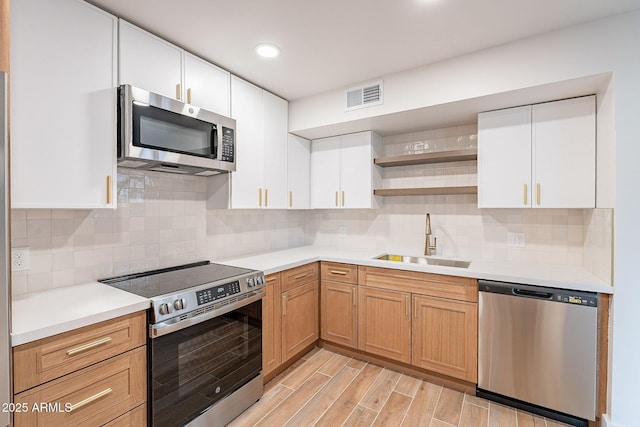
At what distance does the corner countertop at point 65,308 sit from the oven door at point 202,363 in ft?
0.68

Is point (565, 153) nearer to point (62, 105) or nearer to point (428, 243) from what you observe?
point (428, 243)

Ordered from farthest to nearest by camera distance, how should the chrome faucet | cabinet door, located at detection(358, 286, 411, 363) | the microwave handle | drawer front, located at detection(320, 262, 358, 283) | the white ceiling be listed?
the chrome faucet → drawer front, located at detection(320, 262, 358, 283) → cabinet door, located at detection(358, 286, 411, 363) → the microwave handle → the white ceiling

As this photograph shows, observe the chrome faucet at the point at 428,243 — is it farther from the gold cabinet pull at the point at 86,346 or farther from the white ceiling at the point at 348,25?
the gold cabinet pull at the point at 86,346

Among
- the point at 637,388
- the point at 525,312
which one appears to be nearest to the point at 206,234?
the point at 525,312

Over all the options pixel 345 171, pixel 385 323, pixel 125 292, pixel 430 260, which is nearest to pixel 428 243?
pixel 430 260

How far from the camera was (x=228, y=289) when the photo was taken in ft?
6.26

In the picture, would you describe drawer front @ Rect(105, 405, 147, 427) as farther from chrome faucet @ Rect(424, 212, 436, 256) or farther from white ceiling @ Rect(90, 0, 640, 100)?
chrome faucet @ Rect(424, 212, 436, 256)

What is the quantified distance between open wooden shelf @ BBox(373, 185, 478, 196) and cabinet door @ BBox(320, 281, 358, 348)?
38.8 inches

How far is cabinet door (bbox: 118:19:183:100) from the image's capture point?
176 centimetres

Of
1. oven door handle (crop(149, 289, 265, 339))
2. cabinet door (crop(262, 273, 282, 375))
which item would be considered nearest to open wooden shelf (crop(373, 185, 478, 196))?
cabinet door (crop(262, 273, 282, 375))

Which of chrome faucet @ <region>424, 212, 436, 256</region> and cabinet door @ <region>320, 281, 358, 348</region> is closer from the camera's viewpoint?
cabinet door @ <region>320, 281, 358, 348</region>

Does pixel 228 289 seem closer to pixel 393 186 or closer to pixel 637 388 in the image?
pixel 393 186

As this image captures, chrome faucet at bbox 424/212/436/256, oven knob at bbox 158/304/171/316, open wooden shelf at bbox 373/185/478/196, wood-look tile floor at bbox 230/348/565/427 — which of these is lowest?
wood-look tile floor at bbox 230/348/565/427

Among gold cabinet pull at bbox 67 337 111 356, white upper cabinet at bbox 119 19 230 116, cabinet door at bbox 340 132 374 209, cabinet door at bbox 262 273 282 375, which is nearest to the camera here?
gold cabinet pull at bbox 67 337 111 356
